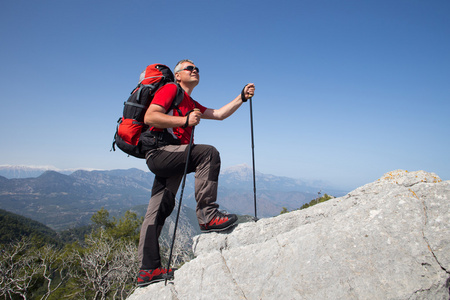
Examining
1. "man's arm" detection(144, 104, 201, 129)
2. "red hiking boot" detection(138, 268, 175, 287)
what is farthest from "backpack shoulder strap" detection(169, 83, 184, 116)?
"red hiking boot" detection(138, 268, 175, 287)

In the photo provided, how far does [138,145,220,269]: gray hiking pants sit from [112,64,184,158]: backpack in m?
0.21

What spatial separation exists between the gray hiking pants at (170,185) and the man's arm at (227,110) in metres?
1.11

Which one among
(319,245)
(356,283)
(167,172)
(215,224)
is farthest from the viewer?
(215,224)

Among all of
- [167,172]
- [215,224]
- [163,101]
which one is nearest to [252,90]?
[163,101]

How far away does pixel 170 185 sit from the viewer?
4230 millimetres

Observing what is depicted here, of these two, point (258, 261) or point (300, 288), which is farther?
point (258, 261)

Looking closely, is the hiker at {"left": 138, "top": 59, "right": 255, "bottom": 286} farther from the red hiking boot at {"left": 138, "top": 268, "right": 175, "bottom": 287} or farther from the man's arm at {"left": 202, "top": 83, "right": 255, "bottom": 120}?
the man's arm at {"left": 202, "top": 83, "right": 255, "bottom": 120}

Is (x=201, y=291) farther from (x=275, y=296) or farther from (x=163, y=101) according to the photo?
(x=163, y=101)

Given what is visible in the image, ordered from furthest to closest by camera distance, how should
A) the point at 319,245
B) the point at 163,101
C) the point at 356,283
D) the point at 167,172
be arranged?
1. the point at 167,172
2. the point at 163,101
3. the point at 319,245
4. the point at 356,283

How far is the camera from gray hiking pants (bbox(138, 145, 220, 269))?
12.6 feet

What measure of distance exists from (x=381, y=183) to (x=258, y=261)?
3.44m

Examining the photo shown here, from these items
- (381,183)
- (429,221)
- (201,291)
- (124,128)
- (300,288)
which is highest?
(124,128)

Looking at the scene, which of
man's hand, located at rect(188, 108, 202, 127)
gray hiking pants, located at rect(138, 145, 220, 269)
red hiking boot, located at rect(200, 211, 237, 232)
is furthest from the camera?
red hiking boot, located at rect(200, 211, 237, 232)

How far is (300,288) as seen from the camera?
2854 mm
